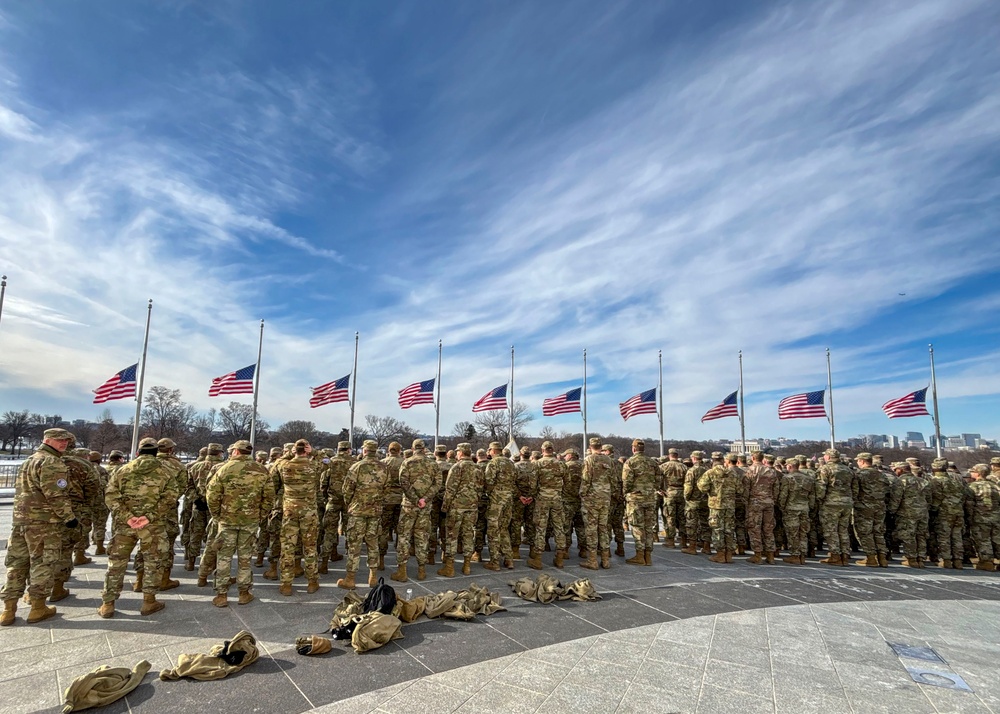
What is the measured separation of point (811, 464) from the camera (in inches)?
523

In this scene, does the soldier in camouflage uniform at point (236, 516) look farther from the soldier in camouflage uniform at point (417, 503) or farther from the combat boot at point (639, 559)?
the combat boot at point (639, 559)

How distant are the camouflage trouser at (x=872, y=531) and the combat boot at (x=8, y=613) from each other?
595 inches

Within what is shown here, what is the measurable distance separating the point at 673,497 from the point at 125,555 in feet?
36.2

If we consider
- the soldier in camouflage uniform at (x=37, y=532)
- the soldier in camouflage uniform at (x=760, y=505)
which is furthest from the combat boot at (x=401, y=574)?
the soldier in camouflage uniform at (x=760, y=505)

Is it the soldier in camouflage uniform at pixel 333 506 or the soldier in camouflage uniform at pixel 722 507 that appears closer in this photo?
the soldier in camouflage uniform at pixel 333 506

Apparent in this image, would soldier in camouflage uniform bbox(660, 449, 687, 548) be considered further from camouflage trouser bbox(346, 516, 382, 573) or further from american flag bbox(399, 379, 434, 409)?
american flag bbox(399, 379, 434, 409)

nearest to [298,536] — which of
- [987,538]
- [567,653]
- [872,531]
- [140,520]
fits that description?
[140,520]

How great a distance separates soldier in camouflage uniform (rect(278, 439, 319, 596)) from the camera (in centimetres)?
776

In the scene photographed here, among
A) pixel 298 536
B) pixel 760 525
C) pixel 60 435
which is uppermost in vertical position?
pixel 60 435

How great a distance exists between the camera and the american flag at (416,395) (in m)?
23.2

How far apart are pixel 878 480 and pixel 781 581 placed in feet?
13.3

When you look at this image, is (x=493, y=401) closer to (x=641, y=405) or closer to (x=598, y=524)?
(x=641, y=405)

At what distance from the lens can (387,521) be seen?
9.37 m

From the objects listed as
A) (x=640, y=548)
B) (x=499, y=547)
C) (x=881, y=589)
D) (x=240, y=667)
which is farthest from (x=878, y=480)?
(x=240, y=667)
